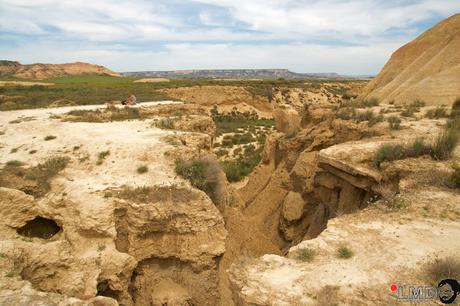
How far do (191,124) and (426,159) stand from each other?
24.9ft

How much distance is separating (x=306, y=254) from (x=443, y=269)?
5.88 ft

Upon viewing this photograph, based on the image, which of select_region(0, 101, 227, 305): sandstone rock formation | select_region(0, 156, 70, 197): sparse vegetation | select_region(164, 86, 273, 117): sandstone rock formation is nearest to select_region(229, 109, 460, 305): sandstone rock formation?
select_region(0, 101, 227, 305): sandstone rock formation

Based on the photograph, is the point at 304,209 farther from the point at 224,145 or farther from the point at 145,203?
the point at 224,145

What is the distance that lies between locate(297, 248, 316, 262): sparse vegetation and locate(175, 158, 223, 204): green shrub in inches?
129

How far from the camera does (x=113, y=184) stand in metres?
7.58

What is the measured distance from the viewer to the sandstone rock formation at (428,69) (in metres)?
16.4

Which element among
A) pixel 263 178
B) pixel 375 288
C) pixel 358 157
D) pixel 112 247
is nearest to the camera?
pixel 375 288

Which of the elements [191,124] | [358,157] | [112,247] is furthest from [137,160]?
[358,157]

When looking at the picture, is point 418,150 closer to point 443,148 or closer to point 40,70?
point 443,148

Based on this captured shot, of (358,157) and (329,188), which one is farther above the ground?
(358,157)

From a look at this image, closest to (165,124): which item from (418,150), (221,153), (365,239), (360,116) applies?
(360,116)

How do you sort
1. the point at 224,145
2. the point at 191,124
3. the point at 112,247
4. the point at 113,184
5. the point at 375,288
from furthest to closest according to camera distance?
the point at 224,145
the point at 191,124
the point at 113,184
the point at 112,247
the point at 375,288

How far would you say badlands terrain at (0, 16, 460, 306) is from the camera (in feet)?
16.0

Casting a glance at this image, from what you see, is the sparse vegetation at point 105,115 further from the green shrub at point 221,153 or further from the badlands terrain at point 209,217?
the green shrub at point 221,153
